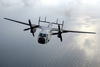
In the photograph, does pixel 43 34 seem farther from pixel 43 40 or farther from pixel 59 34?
pixel 59 34

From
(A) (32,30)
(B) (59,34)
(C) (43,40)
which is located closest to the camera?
(C) (43,40)

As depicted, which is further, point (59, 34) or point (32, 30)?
point (32, 30)

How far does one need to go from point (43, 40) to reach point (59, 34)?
6.81 meters

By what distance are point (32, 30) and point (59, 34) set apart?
11.1 metres

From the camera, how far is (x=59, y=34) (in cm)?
2630

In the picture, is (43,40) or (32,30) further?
(32,30)

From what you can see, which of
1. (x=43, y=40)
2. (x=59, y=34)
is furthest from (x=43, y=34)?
(x=59, y=34)

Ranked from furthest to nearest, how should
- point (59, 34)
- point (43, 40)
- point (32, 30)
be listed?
point (32, 30) → point (59, 34) → point (43, 40)

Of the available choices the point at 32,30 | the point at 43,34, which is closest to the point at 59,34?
the point at 43,34

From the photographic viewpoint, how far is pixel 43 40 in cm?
2253

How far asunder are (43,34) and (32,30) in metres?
7.75

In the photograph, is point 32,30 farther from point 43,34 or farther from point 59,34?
point 59,34

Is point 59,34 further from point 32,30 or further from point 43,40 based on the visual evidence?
point 32,30

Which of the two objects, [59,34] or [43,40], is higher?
[59,34]
